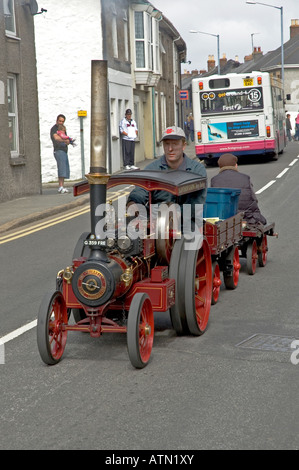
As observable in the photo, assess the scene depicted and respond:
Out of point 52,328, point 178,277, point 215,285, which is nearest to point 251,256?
point 215,285

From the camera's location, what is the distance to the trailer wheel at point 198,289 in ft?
21.7

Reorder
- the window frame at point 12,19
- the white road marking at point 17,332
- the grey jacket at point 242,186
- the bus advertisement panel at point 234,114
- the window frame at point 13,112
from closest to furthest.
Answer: the white road marking at point 17,332, the grey jacket at point 242,186, the window frame at point 12,19, the window frame at point 13,112, the bus advertisement panel at point 234,114

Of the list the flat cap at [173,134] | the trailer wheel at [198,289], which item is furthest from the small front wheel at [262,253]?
the flat cap at [173,134]

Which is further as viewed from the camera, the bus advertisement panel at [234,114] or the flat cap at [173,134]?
the bus advertisement panel at [234,114]

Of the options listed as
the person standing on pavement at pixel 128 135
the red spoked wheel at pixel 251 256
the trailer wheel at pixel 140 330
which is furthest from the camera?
the person standing on pavement at pixel 128 135

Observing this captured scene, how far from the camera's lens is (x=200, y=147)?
29.0 meters

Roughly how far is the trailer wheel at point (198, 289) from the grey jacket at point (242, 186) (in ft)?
9.30

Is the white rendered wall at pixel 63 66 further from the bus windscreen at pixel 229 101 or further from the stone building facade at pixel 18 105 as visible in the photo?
the stone building facade at pixel 18 105

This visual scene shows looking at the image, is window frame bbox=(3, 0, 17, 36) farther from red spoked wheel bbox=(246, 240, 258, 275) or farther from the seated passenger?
red spoked wheel bbox=(246, 240, 258, 275)

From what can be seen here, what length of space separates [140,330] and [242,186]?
4441 mm

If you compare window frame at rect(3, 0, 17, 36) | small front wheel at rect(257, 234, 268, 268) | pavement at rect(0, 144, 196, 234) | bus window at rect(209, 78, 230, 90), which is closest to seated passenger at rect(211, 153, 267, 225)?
small front wheel at rect(257, 234, 268, 268)

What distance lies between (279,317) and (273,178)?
16595mm

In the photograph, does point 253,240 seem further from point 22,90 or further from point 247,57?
point 247,57
